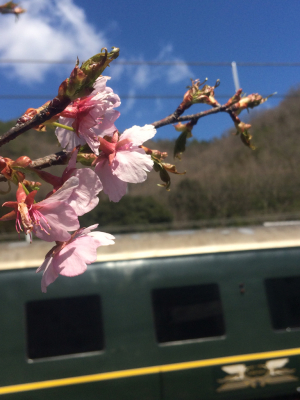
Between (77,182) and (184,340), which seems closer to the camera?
(77,182)

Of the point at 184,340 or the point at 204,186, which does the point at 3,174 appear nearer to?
the point at 184,340

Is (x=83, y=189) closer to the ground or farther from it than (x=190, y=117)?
closer to the ground

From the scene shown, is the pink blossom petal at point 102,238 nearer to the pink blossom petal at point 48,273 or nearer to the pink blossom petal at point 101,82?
the pink blossom petal at point 48,273

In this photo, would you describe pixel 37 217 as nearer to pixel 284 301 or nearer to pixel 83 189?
pixel 83 189

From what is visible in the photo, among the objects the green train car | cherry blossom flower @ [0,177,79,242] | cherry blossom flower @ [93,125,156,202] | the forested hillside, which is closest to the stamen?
cherry blossom flower @ [0,177,79,242]

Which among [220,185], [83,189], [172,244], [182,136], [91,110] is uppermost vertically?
[220,185]

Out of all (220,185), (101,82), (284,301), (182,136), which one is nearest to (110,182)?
(101,82)

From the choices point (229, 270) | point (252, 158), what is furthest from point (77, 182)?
point (252, 158)
